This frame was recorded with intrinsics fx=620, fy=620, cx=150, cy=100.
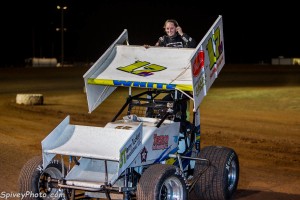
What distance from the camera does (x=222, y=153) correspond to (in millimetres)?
7824

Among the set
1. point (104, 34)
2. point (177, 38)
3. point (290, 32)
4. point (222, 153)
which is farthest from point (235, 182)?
point (104, 34)

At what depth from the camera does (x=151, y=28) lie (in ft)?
374

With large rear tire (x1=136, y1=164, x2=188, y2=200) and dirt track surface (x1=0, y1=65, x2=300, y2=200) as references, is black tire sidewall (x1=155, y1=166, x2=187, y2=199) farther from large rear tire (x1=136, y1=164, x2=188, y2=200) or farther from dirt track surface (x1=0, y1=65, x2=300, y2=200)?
dirt track surface (x1=0, y1=65, x2=300, y2=200)

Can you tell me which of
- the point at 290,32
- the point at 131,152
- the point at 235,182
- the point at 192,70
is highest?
the point at 290,32

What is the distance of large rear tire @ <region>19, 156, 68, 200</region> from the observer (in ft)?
22.9

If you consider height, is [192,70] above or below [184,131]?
above

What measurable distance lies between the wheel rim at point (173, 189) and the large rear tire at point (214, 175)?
0.78m

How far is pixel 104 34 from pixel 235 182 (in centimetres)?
11231

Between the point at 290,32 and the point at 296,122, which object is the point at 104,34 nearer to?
the point at 290,32

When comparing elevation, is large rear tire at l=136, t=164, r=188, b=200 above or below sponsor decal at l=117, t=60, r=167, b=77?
below

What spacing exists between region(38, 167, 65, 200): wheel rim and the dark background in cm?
8728

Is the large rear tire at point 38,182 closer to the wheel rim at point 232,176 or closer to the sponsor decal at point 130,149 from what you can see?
the sponsor decal at point 130,149

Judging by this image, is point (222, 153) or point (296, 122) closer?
point (222, 153)

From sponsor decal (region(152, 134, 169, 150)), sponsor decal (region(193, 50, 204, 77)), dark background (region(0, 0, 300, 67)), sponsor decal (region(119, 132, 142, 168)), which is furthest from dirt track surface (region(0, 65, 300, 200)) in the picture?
dark background (region(0, 0, 300, 67))
